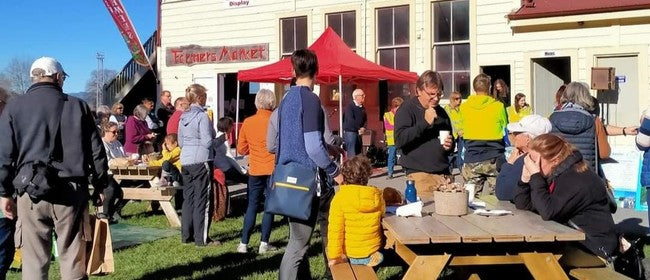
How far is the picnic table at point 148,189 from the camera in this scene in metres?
8.33

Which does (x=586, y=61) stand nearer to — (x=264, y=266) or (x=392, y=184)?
(x=392, y=184)

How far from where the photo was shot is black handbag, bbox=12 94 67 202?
401 centimetres

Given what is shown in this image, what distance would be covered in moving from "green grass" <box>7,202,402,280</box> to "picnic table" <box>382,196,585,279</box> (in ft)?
5.91

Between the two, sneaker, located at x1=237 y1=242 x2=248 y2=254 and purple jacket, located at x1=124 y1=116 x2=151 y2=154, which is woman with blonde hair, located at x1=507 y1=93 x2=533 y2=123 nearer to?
purple jacket, located at x1=124 y1=116 x2=151 y2=154

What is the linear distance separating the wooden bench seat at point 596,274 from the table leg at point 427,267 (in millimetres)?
838

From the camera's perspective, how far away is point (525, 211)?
4.39 m

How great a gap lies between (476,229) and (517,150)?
177 cm

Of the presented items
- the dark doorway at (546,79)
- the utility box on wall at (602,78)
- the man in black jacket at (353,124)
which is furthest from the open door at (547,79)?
the man in black jacket at (353,124)

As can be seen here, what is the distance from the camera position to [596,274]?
392 centimetres

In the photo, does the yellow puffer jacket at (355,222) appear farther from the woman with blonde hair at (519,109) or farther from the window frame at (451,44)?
the window frame at (451,44)

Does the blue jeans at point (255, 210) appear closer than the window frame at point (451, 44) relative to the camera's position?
Yes

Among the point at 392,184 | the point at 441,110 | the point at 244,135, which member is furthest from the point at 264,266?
the point at 392,184

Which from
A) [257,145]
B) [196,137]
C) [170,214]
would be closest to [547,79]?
[170,214]

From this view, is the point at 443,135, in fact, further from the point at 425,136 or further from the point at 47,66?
the point at 47,66
